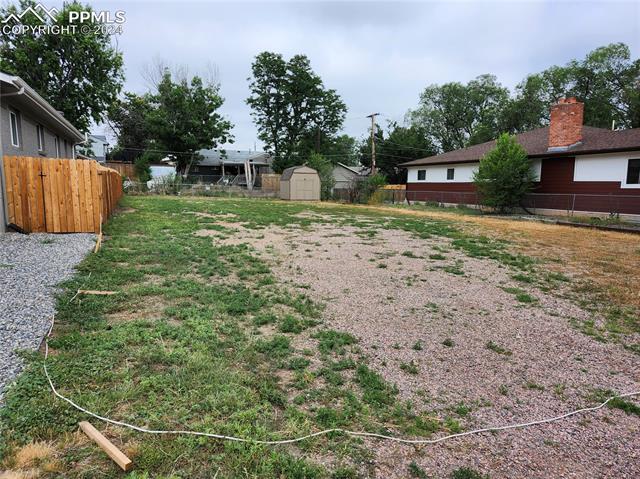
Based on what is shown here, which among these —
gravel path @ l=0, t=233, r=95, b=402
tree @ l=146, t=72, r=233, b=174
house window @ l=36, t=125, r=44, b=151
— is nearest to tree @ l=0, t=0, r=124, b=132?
tree @ l=146, t=72, r=233, b=174

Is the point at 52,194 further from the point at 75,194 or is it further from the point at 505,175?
the point at 505,175

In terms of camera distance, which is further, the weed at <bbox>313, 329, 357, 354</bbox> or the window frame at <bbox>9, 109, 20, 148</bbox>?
the window frame at <bbox>9, 109, 20, 148</bbox>

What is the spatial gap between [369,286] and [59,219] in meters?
6.74

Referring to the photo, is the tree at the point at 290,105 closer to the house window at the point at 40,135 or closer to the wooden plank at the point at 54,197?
the house window at the point at 40,135

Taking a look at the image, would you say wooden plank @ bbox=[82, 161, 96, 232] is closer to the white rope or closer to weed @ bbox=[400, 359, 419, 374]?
the white rope

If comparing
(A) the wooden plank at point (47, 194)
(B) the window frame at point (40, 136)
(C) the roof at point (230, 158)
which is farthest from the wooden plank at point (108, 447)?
(C) the roof at point (230, 158)

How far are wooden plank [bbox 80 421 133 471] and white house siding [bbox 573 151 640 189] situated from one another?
65.6ft

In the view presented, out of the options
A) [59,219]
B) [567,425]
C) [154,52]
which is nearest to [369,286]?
[567,425]

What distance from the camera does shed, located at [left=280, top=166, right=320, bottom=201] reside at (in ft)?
97.1

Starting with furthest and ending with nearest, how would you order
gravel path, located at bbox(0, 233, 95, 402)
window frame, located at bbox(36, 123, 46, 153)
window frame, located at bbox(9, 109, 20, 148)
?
window frame, located at bbox(36, 123, 46, 153) → window frame, located at bbox(9, 109, 20, 148) → gravel path, located at bbox(0, 233, 95, 402)

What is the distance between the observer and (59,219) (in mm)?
8188

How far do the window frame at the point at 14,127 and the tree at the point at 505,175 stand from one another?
1816 cm

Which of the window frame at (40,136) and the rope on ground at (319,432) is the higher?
the window frame at (40,136)

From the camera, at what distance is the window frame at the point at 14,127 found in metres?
9.93
